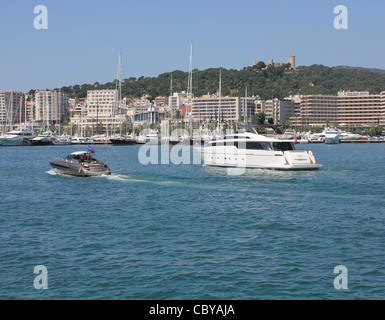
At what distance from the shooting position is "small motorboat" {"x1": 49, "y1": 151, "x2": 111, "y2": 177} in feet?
112

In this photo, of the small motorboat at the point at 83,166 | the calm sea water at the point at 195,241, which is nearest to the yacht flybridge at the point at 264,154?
the calm sea water at the point at 195,241

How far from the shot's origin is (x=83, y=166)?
112 ft

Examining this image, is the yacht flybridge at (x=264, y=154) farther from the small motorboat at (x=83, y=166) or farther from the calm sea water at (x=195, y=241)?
the small motorboat at (x=83, y=166)

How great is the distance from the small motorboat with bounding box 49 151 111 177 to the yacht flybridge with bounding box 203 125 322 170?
35.6 feet

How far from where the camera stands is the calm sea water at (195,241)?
1209cm

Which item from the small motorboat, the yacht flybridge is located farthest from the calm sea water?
the yacht flybridge

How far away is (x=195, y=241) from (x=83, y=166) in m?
19.4

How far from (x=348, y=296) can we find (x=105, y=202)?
51.5 ft

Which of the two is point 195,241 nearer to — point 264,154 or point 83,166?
point 83,166

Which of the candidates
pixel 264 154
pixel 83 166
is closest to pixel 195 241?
pixel 83 166

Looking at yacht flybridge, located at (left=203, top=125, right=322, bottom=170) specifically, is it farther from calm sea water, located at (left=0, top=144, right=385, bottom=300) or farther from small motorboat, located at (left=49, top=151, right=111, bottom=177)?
small motorboat, located at (left=49, top=151, right=111, bottom=177)

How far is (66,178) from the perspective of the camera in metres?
35.3

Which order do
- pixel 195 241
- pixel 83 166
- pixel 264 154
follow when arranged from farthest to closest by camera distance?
pixel 264 154 → pixel 83 166 → pixel 195 241

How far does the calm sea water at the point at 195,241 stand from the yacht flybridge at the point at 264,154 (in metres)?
7.94
